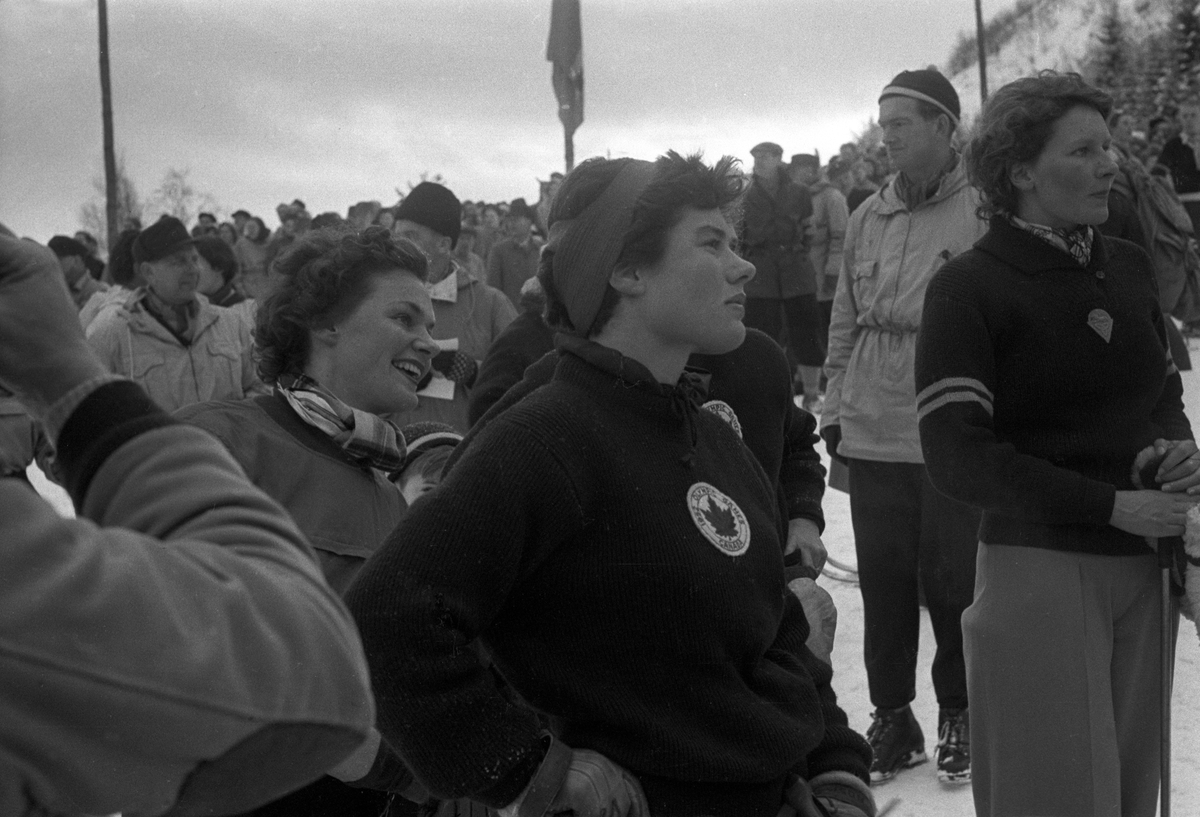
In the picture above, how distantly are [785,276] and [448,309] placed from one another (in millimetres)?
6297

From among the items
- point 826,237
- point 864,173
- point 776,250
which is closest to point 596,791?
point 776,250

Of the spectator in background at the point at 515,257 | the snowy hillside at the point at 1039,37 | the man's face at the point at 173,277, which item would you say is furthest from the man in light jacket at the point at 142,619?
the snowy hillside at the point at 1039,37

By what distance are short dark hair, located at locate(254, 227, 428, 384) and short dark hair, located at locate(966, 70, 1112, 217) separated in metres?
1.55

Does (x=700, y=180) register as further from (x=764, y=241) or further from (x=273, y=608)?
(x=764, y=241)

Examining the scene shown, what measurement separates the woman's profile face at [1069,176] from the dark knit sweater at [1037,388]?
10 centimetres

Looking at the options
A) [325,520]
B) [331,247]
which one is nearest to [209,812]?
[325,520]

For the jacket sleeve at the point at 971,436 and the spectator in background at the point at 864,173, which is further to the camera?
the spectator in background at the point at 864,173

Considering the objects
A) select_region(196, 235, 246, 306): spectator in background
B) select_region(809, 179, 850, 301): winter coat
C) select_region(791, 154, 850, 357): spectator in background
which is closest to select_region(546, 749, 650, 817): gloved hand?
select_region(196, 235, 246, 306): spectator in background

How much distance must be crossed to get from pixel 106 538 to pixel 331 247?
88.4 inches

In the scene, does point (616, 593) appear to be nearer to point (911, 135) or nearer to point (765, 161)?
point (911, 135)

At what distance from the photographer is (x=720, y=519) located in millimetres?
2234

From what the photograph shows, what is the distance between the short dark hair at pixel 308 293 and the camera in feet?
9.94

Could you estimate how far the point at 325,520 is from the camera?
8.74ft

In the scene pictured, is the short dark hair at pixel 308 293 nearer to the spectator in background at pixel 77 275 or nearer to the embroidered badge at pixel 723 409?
the embroidered badge at pixel 723 409
